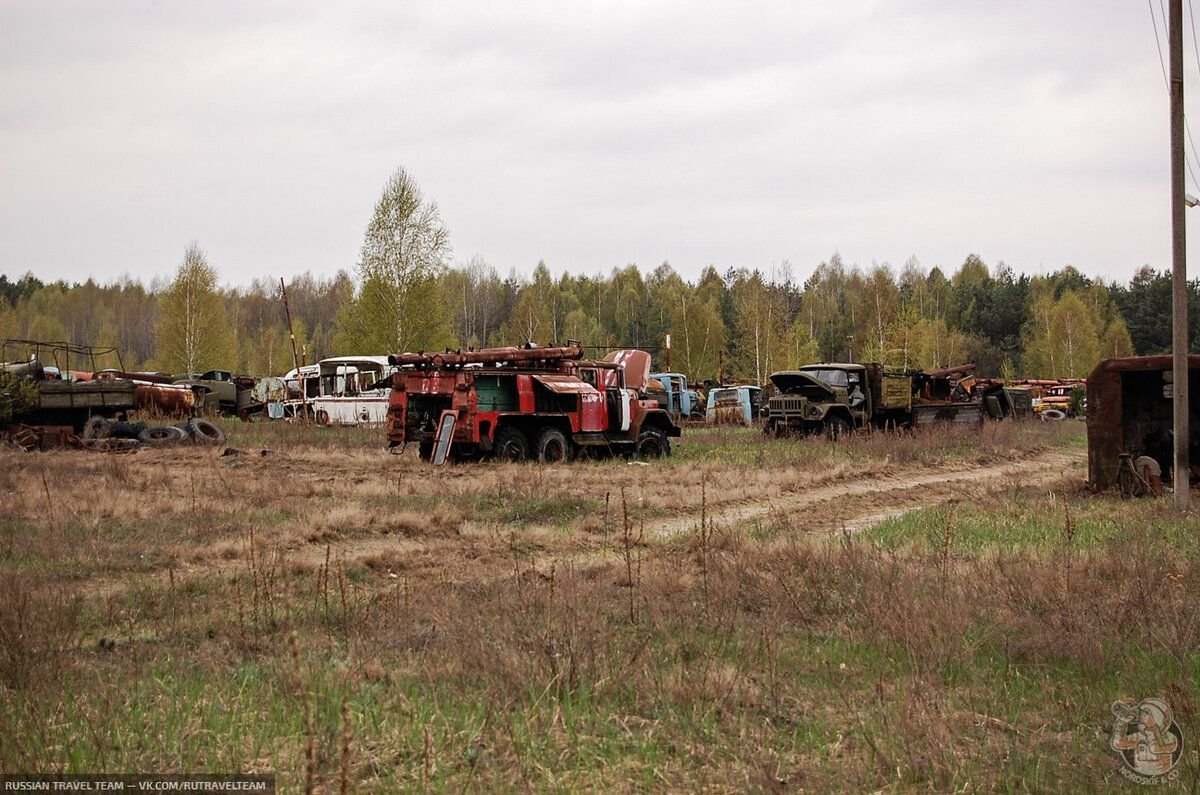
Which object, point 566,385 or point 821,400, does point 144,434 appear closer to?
point 566,385

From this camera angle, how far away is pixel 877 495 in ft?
53.9

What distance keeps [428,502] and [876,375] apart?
1724 centimetres

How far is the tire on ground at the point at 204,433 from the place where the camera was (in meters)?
23.4

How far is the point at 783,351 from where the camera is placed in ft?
187

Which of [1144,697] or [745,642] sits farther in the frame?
[745,642]

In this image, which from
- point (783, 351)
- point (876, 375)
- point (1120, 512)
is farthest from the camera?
point (783, 351)

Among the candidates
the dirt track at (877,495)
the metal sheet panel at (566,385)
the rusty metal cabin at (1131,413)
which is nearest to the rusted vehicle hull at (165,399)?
the metal sheet panel at (566,385)

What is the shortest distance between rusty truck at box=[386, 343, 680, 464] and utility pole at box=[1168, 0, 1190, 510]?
412 inches

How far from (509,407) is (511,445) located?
2.32ft

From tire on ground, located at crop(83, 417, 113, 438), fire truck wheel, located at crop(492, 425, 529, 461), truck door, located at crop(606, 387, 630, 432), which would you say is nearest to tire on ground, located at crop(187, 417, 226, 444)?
tire on ground, located at crop(83, 417, 113, 438)

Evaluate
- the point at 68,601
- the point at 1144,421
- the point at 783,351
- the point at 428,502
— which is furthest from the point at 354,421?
the point at 783,351

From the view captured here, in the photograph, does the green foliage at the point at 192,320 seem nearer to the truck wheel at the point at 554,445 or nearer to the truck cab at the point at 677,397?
the truck cab at the point at 677,397

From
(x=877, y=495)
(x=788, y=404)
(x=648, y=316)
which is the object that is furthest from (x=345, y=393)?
(x=648, y=316)

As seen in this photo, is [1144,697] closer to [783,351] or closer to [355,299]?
[355,299]
